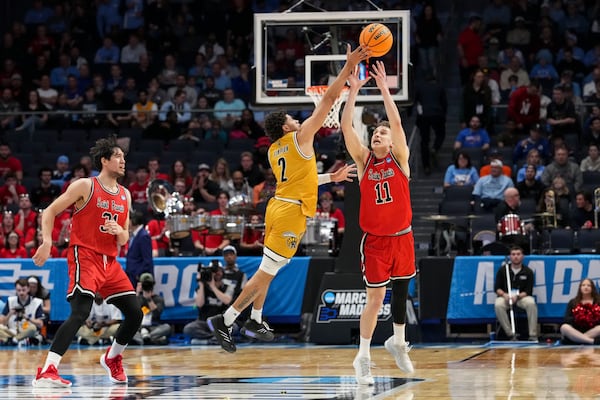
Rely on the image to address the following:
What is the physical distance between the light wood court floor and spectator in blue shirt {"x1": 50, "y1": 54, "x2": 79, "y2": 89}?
11.0 metres

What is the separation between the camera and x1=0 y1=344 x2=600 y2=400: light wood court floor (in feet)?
31.3

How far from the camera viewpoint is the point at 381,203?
10180 millimetres

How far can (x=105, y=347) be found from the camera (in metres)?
16.2

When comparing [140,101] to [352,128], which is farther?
[140,101]

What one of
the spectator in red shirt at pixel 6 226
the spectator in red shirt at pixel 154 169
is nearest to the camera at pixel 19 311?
the spectator in red shirt at pixel 6 226

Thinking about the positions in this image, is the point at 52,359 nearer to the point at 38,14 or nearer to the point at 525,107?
the point at 525,107

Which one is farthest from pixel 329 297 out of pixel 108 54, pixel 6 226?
pixel 108 54


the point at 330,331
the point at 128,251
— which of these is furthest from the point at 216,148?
the point at 330,331

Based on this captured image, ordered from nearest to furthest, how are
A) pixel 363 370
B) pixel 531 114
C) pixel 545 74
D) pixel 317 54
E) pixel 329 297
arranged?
pixel 363 370
pixel 317 54
pixel 329 297
pixel 531 114
pixel 545 74

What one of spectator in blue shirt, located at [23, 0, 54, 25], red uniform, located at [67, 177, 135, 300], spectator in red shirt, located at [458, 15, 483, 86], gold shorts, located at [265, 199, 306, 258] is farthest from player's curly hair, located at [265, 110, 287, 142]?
spectator in blue shirt, located at [23, 0, 54, 25]

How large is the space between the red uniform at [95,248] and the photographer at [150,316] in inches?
229

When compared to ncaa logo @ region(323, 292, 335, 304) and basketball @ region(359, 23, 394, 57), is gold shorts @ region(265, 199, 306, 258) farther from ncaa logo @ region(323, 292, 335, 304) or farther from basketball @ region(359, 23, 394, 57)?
ncaa logo @ region(323, 292, 335, 304)

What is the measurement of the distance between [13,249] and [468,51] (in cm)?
1035

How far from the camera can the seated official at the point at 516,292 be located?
50.9ft
